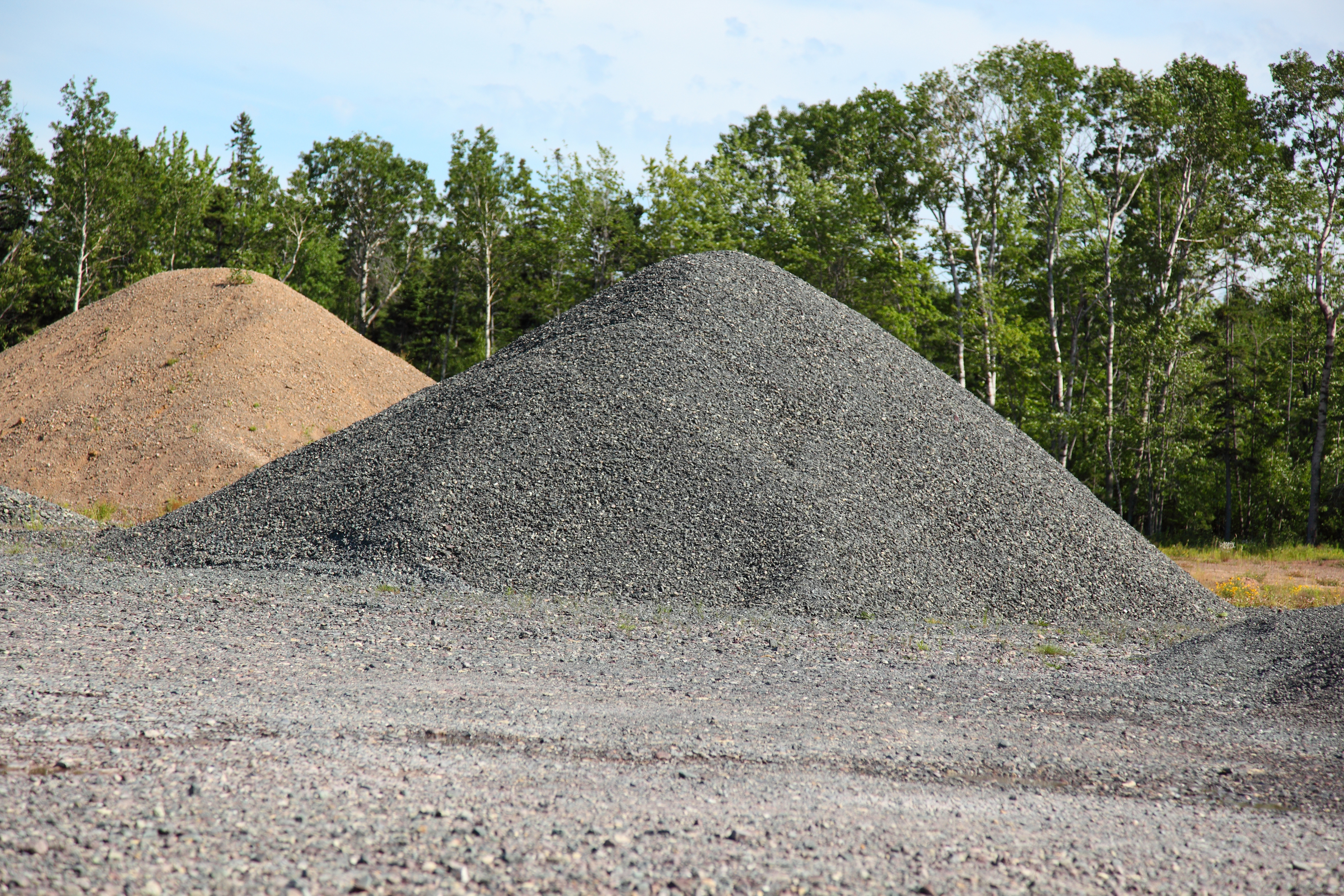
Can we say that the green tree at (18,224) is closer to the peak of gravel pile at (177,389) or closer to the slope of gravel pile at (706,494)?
the peak of gravel pile at (177,389)

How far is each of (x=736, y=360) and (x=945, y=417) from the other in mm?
3165

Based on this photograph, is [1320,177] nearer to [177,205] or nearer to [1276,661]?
[1276,661]

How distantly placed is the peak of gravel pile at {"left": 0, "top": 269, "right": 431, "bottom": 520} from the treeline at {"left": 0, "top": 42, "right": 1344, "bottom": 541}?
12.4ft

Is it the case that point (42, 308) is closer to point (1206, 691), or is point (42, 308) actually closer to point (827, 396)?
point (827, 396)

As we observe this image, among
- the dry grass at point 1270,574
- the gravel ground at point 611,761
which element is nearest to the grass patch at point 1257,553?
the dry grass at point 1270,574

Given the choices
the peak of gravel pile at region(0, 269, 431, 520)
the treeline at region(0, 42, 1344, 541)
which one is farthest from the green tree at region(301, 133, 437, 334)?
the peak of gravel pile at region(0, 269, 431, 520)

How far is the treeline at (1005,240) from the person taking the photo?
21172 mm

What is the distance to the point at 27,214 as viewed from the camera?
99.1 ft

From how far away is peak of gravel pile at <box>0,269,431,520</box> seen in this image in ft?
52.9

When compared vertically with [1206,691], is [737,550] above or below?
above

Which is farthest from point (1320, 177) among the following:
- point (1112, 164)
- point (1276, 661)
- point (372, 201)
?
point (372, 201)

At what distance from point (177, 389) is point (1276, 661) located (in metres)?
19.2

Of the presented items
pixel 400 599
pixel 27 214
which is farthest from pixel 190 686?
pixel 27 214

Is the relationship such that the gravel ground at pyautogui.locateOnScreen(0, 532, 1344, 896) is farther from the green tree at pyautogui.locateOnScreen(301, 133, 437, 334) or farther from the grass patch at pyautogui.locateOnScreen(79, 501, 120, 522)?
the green tree at pyautogui.locateOnScreen(301, 133, 437, 334)
